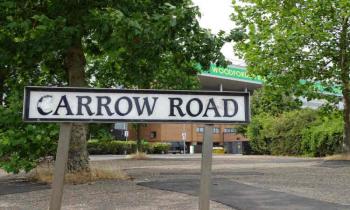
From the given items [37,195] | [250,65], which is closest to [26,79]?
[37,195]

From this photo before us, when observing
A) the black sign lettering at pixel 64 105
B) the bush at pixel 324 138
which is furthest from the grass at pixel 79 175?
the bush at pixel 324 138

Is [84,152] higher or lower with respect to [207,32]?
lower

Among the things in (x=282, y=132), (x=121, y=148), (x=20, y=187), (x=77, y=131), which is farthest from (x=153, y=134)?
(x=20, y=187)

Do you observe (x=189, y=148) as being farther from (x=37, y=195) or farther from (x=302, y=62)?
(x=37, y=195)

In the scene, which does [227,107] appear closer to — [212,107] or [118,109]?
[212,107]

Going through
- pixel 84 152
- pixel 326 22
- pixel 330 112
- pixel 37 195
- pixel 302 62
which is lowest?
pixel 37 195

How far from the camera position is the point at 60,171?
5121 mm

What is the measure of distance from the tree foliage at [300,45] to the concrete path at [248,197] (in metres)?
12.7

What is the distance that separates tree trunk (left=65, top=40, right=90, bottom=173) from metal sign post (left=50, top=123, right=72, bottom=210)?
7.58 m

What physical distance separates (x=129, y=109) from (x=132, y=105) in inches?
2.1

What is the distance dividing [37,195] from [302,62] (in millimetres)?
16451

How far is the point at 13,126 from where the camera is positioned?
37.5 ft

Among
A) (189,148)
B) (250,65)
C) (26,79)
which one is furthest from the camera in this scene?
(189,148)

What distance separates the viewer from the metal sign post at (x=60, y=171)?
5.09 meters
